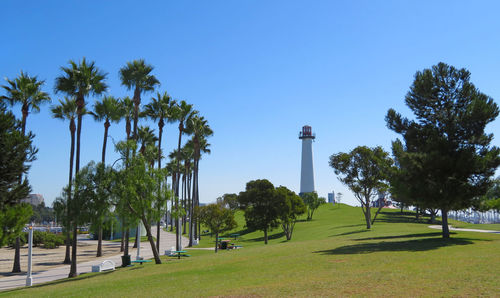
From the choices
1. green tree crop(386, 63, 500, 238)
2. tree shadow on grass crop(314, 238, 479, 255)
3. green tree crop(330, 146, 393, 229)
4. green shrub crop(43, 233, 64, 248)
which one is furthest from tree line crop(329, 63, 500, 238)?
green shrub crop(43, 233, 64, 248)

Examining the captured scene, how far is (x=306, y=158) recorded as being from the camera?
12562cm

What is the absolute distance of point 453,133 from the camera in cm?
2938

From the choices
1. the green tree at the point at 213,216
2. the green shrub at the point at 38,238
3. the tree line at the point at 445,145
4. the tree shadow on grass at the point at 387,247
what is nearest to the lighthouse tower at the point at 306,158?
the green tree at the point at 213,216

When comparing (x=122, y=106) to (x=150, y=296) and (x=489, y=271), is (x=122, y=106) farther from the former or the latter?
(x=489, y=271)

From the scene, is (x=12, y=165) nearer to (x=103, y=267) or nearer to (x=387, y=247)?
(x=103, y=267)

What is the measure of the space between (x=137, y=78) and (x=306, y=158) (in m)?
97.0

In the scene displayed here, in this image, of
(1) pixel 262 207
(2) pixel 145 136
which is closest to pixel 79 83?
(2) pixel 145 136

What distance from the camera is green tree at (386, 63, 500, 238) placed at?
2816cm

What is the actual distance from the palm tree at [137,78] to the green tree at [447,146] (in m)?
23.0

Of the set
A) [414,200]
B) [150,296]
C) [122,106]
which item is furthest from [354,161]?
[150,296]

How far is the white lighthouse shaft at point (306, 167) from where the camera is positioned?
4850 inches

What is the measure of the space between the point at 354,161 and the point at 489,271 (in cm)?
3797

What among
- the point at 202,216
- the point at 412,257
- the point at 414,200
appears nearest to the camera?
the point at 412,257

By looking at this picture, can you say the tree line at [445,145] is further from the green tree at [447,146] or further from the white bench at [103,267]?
the white bench at [103,267]
